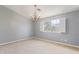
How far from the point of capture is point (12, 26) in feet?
21.0

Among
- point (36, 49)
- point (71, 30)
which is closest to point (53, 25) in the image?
point (71, 30)

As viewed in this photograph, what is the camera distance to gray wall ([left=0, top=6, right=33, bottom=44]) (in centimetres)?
561

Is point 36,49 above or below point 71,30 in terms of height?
below

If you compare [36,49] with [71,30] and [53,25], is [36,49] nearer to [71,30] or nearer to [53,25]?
[71,30]

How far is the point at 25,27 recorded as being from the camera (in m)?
7.95

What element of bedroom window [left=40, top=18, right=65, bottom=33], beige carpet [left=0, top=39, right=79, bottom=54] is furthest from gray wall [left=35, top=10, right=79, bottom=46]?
beige carpet [left=0, top=39, right=79, bottom=54]

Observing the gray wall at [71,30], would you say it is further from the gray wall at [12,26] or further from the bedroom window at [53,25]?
the gray wall at [12,26]

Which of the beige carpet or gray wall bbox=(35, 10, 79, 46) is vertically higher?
gray wall bbox=(35, 10, 79, 46)

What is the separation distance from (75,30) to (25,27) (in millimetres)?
4821

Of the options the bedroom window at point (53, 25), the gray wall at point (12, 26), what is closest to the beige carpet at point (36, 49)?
the gray wall at point (12, 26)

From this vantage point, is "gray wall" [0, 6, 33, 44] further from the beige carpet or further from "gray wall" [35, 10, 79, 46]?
"gray wall" [35, 10, 79, 46]

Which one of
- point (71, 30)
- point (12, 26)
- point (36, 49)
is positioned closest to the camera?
point (36, 49)
